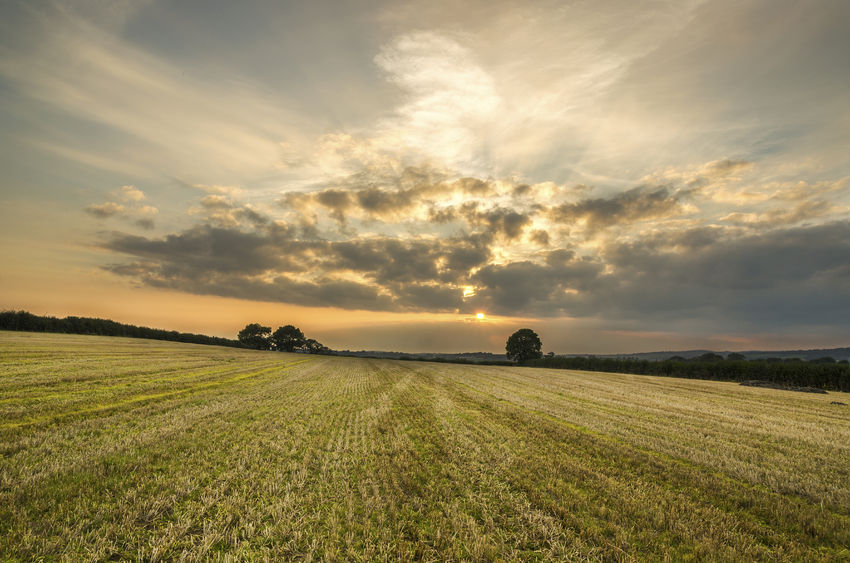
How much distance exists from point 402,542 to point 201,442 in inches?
305

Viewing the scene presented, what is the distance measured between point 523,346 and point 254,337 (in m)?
96.5

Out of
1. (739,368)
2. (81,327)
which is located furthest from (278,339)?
(739,368)

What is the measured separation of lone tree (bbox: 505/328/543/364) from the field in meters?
102

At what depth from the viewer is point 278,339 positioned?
131125mm

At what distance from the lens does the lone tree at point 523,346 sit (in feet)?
374

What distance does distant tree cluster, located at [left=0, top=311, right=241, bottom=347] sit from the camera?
232ft

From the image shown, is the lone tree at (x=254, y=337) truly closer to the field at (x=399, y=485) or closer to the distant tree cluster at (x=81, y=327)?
the distant tree cluster at (x=81, y=327)

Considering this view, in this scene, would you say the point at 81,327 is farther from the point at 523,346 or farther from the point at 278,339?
the point at 523,346

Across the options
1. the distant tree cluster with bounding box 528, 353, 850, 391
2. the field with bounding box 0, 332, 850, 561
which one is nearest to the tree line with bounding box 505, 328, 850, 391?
the distant tree cluster with bounding box 528, 353, 850, 391

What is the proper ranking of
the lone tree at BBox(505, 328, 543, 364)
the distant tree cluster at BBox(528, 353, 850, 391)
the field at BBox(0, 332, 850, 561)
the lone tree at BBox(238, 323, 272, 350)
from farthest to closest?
1. the lone tree at BBox(238, 323, 272, 350)
2. the lone tree at BBox(505, 328, 543, 364)
3. the distant tree cluster at BBox(528, 353, 850, 391)
4. the field at BBox(0, 332, 850, 561)

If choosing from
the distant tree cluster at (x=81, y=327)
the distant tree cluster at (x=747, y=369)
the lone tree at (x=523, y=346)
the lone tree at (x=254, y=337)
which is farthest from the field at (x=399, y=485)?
the lone tree at (x=254, y=337)

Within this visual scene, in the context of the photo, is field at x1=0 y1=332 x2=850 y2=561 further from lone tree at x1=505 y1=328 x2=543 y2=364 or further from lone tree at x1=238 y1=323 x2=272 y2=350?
lone tree at x1=238 y1=323 x2=272 y2=350

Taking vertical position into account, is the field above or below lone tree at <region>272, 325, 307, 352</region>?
above

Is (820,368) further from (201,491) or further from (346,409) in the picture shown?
(201,491)
